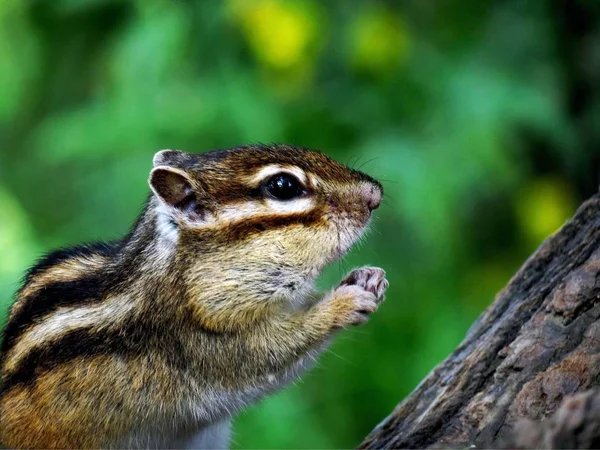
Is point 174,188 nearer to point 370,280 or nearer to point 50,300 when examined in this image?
point 50,300

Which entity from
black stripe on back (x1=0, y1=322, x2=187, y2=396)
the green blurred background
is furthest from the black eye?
the green blurred background

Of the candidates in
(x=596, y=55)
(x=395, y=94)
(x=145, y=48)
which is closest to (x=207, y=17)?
(x=145, y=48)

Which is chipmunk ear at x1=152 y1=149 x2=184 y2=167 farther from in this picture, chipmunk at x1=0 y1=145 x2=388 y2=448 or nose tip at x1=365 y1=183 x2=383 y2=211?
nose tip at x1=365 y1=183 x2=383 y2=211

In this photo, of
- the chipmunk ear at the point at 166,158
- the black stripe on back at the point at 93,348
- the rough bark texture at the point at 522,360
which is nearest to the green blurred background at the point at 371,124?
the chipmunk ear at the point at 166,158

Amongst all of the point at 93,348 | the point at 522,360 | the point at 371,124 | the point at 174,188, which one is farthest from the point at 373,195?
the point at 371,124

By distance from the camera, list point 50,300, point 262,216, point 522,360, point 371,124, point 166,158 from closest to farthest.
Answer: point 522,360 → point 262,216 → point 50,300 → point 166,158 → point 371,124

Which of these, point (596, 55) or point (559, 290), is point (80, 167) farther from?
point (559, 290)

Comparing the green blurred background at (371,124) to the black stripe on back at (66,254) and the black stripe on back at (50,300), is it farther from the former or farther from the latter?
the black stripe on back at (50,300)

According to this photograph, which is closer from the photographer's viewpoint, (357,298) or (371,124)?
(357,298)
